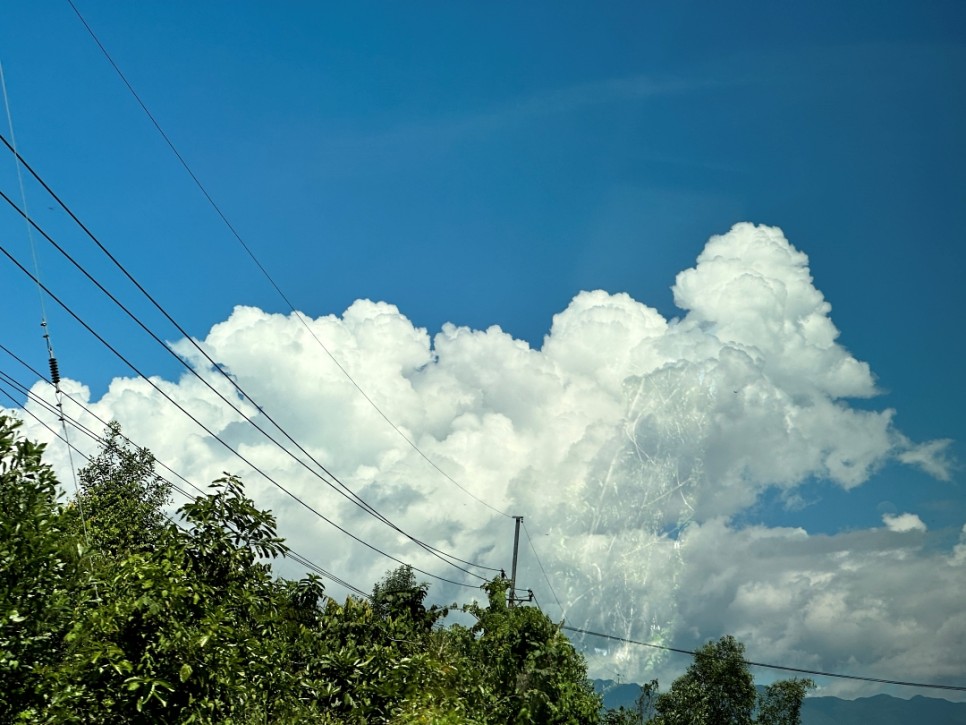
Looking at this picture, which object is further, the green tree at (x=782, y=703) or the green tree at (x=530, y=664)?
the green tree at (x=782, y=703)

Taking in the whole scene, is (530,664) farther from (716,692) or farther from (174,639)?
(716,692)

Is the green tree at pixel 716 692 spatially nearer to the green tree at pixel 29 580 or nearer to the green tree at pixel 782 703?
the green tree at pixel 782 703

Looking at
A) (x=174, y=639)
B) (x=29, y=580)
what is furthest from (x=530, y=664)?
(x=29, y=580)

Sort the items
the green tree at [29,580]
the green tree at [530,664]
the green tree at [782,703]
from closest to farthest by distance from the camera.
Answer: the green tree at [29,580], the green tree at [530,664], the green tree at [782,703]

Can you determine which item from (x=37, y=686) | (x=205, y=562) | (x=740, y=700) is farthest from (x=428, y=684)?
(x=740, y=700)

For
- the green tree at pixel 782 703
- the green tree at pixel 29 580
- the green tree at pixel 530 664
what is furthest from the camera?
the green tree at pixel 782 703

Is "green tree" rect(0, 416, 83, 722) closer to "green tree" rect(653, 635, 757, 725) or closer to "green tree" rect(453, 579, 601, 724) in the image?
"green tree" rect(453, 579, 601, 724)

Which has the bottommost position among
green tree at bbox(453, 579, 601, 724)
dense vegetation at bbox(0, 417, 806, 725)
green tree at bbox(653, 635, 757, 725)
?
dense vegetation at bbox(0, 417, 806, 725)

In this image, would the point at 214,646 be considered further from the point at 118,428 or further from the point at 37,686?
the point at 118,428

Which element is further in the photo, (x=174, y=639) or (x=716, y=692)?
(x=716, y=692)

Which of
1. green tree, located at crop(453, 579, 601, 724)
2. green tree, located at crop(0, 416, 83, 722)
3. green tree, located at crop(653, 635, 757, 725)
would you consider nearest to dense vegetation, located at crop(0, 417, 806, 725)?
green tree, located at crop(0, 416, 83, 722)

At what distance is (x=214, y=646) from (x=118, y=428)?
240 ft

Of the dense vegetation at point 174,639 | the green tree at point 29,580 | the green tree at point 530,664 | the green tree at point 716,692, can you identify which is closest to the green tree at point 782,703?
the green tree at point 716,692

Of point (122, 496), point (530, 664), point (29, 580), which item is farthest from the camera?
point (122, 496)
